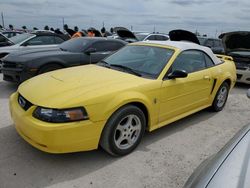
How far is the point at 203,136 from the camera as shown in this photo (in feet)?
13.8

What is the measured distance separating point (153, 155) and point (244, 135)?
1.67 metres

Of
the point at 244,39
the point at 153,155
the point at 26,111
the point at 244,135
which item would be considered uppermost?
the point at 244,39

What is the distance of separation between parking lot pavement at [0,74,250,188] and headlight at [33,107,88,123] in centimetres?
64

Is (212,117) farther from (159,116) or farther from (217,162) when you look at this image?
(217,162)

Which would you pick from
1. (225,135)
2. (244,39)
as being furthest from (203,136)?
(244,39)

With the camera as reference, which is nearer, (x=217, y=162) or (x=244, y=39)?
(x=217, y=162)

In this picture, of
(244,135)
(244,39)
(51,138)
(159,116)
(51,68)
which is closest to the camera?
(244,135)

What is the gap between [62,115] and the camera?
2.89m

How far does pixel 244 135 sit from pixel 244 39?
26.4 feet

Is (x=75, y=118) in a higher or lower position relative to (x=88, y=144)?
higher

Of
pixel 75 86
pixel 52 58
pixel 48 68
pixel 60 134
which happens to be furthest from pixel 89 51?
pixel 60 134

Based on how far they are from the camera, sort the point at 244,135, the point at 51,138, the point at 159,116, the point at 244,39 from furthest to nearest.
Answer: the point at 244,39
the point at 159,116
the point at 51,138
the point at 244,135

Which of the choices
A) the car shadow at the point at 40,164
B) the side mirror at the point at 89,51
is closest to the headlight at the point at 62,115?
the car shadow at the point at 40,164

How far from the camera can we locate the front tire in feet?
10.4
